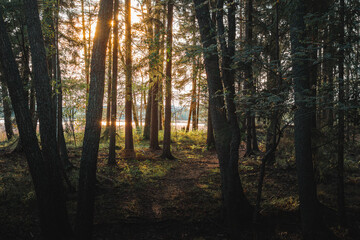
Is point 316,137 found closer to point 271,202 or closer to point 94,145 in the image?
point 271,202

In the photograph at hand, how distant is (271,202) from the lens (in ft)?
19.9

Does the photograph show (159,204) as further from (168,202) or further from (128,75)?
(128,75)

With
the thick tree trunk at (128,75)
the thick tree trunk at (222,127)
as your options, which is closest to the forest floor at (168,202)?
the thick tree trunk at (222,127)

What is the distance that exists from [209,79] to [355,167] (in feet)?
29.3

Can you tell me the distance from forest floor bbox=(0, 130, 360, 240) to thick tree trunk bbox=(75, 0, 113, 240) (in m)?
0.85

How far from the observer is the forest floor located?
492 centimetres

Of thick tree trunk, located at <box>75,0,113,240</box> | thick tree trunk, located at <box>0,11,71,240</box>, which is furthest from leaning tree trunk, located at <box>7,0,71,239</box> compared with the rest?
thick tree trunk, located at <box>75,0,113,240</box>

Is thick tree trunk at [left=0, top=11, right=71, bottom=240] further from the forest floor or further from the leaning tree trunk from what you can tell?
the forest floor

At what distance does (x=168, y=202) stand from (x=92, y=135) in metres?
3.56

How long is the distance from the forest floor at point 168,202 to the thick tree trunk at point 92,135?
2.79 ft

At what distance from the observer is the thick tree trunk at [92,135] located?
4.13 meters

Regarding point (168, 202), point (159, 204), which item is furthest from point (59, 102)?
point (168, 202)

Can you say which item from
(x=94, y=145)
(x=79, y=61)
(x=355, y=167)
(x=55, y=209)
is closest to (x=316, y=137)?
(x=355, y=167)

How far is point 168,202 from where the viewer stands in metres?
6.44
